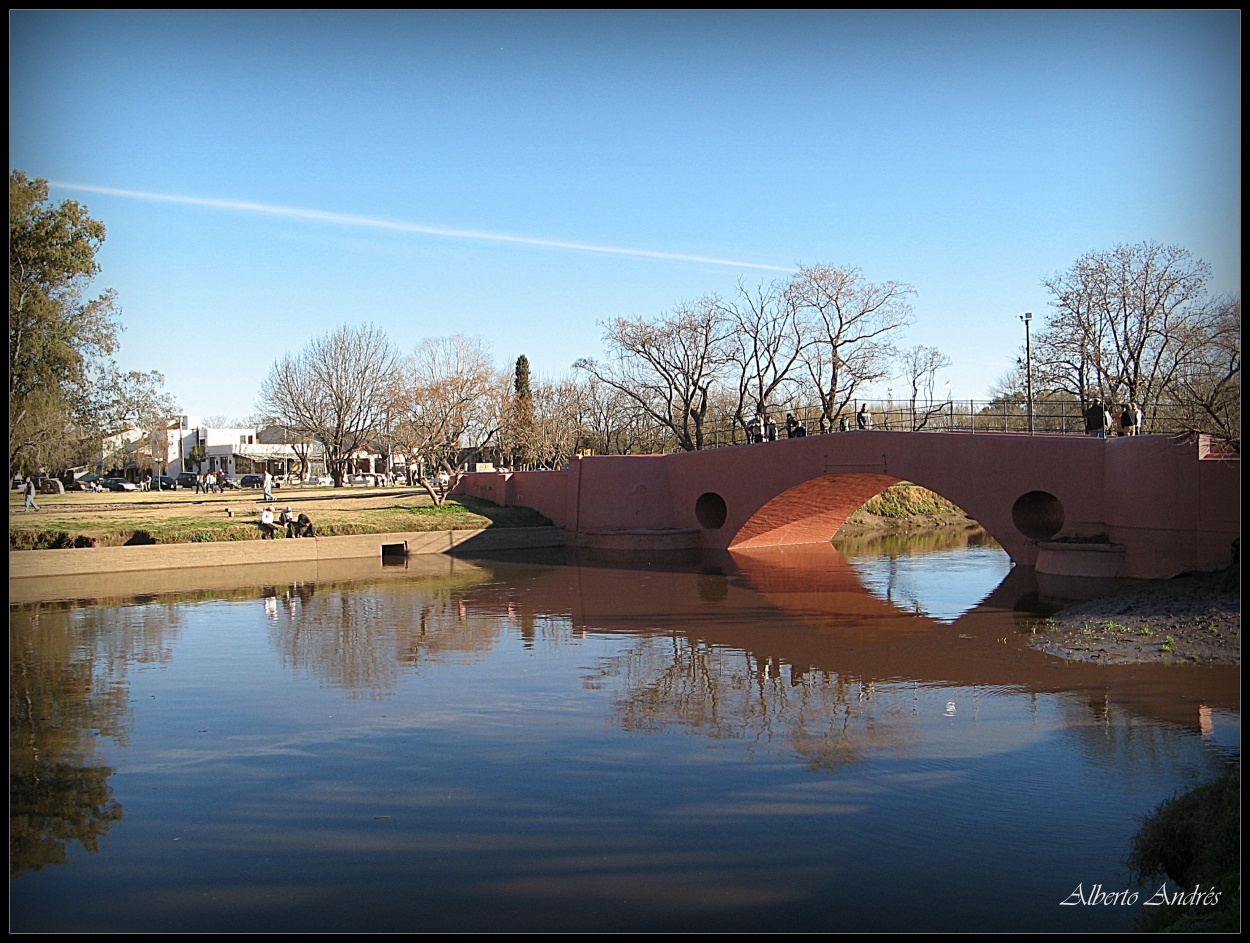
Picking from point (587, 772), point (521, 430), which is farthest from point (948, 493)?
point (521, 430)

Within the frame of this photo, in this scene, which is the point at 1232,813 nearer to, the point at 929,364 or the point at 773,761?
the point at 773,761

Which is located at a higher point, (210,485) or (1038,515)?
(210,485)

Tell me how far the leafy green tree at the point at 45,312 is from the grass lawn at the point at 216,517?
101 inches

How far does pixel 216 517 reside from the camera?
110 feet

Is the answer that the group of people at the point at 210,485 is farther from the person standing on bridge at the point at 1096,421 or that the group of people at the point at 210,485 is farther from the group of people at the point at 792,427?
the person standing on bridge at the point at 1096,421

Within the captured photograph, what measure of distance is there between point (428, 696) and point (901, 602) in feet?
37.5

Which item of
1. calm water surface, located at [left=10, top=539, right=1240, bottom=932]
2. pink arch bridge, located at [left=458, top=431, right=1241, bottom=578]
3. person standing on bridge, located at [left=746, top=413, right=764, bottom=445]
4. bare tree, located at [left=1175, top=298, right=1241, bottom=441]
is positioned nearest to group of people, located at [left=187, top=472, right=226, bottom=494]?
pink arch bridge, located at [left=458, top=431, right=1241, bottom=578]

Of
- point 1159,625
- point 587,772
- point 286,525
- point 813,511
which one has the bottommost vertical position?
point 587,772

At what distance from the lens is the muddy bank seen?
46.3 ft

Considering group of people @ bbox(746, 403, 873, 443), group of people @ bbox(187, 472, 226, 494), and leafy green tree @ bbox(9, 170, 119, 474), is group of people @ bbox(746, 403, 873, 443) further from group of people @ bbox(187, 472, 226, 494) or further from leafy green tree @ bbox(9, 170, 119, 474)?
group of people @ bbox(187, 472, 226, 494)

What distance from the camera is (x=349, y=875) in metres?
7.67

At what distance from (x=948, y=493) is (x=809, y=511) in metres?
7.64

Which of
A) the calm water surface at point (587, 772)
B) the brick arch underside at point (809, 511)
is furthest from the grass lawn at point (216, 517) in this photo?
the calm water surface at point (587, 772)

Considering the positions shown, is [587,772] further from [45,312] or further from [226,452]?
[226,452]
